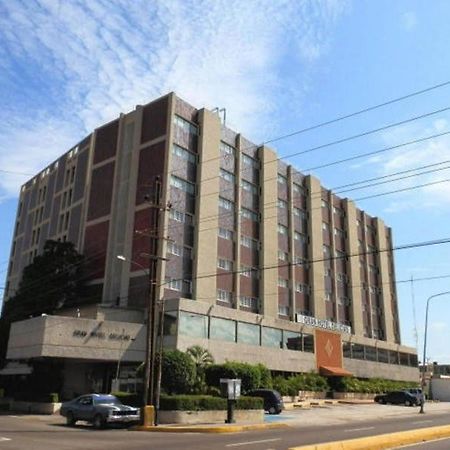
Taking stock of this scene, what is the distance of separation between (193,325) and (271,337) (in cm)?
1121

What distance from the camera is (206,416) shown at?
95.1 ft

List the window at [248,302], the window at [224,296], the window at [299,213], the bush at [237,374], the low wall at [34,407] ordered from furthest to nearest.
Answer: the window at [299,213] → the window at [248,302] → the window at [224,296] → the bush at [237,374] → the low wall at [34,407]

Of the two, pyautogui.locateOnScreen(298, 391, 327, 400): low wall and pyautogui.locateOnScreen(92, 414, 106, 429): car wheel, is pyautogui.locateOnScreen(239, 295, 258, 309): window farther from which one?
pyautogui.locateOnScreen(92, 414, 106, 429): car wheel

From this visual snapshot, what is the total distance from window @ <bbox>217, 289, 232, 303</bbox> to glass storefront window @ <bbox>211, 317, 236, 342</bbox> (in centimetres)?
408

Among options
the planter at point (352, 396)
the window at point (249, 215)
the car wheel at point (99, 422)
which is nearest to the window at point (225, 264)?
the window at point (249, 215)

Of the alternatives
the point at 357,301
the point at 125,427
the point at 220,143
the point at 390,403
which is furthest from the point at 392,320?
the point at 125,427

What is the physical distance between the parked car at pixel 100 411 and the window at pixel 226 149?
117ft

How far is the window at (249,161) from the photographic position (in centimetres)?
6200

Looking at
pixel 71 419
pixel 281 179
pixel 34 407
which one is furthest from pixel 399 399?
pixel 71 419

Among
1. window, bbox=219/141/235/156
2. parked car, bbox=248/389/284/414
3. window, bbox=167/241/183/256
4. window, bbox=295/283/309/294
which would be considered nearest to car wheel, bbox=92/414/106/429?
parked car, bbox=248/389/284/414

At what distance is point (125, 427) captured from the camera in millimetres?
26547

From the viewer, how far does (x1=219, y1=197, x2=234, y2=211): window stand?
56.7m

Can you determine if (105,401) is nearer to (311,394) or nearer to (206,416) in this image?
(206,416)

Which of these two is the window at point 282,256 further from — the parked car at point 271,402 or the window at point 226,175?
the parked car at point 271,402
